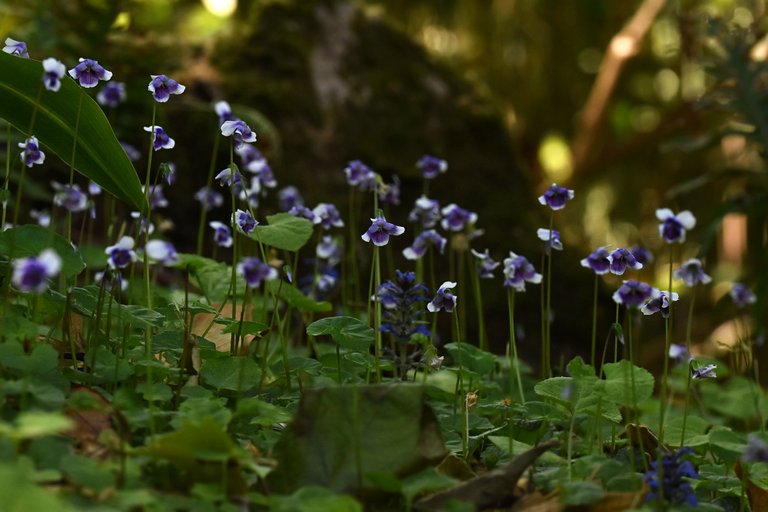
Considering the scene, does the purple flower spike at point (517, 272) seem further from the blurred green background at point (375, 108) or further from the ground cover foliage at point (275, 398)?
the blurred green background at point (375, 108)

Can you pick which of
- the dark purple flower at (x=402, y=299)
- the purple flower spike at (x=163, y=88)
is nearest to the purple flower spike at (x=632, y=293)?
the dark purple flower at (x=402, y=299)

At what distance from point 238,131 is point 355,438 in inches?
29.4

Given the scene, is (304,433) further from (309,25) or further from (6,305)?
(309,25)

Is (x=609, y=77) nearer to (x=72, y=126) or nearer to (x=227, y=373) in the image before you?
(x=72, y=126)

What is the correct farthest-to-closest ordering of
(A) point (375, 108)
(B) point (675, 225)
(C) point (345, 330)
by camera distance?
(A) point (375, 108) → (C) point (345, 330) → (B) point (675, 225)

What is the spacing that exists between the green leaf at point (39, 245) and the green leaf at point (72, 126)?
193mm

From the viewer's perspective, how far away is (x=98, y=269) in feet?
11.6

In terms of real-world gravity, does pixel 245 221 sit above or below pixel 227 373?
above

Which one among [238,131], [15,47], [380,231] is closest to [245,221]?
[238,131]

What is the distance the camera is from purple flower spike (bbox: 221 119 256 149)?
1.88 meters

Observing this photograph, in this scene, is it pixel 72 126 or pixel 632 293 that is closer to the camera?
pixel 632 293

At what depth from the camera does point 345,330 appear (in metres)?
1.95

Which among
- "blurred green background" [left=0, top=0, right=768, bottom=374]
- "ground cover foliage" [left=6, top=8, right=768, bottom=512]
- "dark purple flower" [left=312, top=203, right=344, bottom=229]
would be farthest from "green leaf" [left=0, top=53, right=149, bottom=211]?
"blurred green background" [left=0, top=0, right=768, bottom=374]

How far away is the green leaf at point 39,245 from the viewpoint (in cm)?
184
